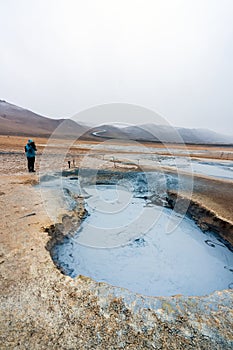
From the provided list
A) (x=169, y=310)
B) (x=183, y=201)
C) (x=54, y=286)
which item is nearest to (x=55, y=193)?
(x=54, y=286)

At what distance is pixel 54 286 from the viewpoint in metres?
2.55

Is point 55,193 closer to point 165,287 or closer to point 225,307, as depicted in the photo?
point 165,287

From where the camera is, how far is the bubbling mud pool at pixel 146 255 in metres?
3.80

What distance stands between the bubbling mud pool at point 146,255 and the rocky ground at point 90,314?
3.54 feet

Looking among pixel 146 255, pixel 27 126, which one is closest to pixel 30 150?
pixel 146 255

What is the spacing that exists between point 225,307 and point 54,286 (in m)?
2.36

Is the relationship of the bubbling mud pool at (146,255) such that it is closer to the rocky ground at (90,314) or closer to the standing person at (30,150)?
the rocky ground at (90,314)

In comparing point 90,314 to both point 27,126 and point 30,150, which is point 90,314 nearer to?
point 30,150

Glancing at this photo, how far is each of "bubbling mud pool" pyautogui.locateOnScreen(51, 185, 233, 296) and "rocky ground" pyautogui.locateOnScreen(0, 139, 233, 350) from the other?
1.08 meters

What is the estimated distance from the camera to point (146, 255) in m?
4.70

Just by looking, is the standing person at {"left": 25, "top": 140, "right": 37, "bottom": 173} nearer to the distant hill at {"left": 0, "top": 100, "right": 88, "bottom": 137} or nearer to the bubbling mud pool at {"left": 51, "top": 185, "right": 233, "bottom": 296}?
the bubbling mud pool at {"left": 51, "top": 185, "right": 233, "bottom": 296}

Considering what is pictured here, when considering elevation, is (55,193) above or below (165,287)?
above

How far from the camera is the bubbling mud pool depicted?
380cm

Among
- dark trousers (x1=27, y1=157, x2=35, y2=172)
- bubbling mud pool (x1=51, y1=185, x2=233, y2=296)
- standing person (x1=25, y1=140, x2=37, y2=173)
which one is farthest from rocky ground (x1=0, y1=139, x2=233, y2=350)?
dark trousers (x1=27, y1=157, x2=35, y2=172)
